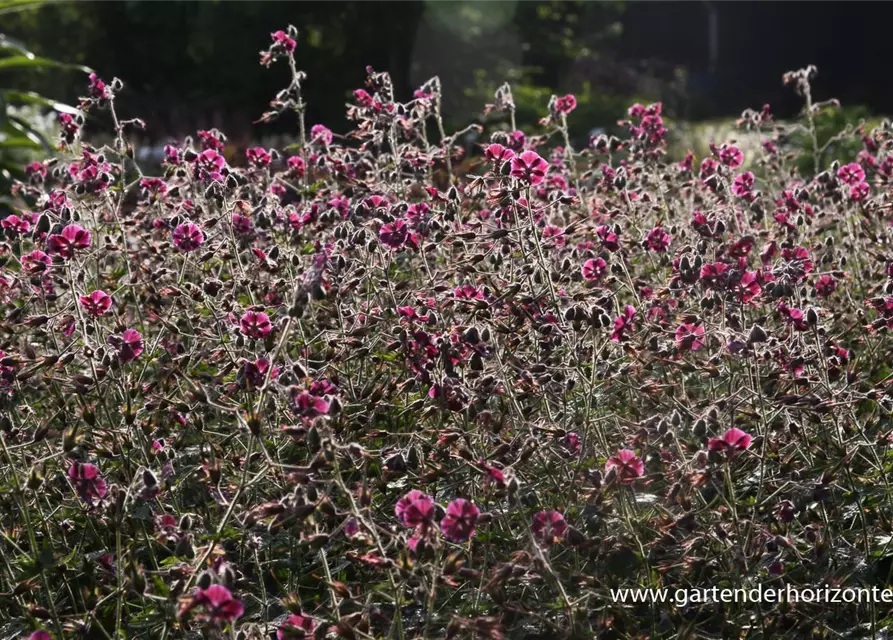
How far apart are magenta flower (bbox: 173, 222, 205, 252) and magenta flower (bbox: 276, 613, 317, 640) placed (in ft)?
4.33

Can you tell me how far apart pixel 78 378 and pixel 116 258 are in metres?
2.52

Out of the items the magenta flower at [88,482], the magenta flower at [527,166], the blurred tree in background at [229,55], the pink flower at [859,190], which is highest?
the blurred tree in background at [229,55]

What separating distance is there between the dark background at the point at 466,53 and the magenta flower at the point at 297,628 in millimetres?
11324

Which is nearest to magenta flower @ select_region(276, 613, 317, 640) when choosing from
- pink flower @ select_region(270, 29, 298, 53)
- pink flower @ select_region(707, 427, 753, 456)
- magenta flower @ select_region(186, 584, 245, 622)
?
magenta flower @ select_region(186, 584, 245, 622)

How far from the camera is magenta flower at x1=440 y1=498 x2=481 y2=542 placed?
86.4 inches

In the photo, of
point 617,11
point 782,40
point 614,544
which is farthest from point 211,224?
point 617,11

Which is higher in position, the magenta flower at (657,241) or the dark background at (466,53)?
the dark background at (466,53)

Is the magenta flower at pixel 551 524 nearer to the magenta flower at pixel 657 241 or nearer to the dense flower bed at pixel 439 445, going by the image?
the dense flower bed at pixel 439 445

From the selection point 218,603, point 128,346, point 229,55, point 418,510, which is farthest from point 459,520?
point 229,55

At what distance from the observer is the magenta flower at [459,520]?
2193 mm

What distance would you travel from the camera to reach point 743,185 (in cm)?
429

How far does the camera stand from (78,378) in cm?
280

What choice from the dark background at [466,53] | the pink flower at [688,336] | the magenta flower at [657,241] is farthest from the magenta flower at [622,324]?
the dark background at [466,53]

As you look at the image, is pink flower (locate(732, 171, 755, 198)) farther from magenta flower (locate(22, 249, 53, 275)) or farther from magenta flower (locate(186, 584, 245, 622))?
magenta flower (locate(186, 584, 245, 622))
